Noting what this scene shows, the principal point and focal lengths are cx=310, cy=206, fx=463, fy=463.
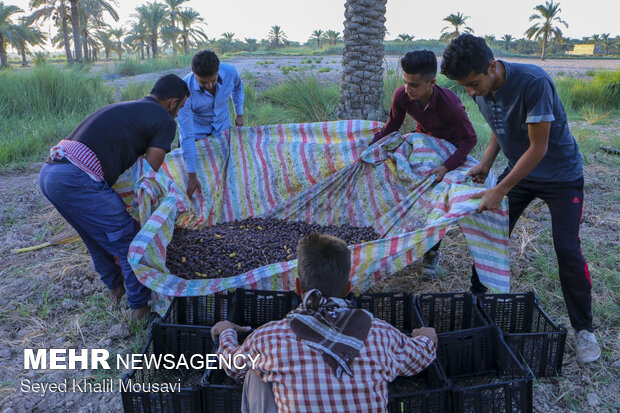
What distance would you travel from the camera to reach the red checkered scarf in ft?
4.63

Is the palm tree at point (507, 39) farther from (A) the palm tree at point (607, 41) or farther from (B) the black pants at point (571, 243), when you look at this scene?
(B) the black pants at point (571, 243)

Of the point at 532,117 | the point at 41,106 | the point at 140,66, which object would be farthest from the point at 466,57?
the point at 140,66

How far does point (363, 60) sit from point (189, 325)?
398 cm

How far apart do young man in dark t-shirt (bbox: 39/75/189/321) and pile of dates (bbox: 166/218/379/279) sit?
1.08ft

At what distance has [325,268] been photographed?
1575mm

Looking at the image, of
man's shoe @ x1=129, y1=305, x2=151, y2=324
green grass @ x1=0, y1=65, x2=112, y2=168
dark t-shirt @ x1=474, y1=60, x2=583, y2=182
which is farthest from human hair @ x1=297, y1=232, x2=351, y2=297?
green grass @ x1=0, y1=65, x2=112, y2=168

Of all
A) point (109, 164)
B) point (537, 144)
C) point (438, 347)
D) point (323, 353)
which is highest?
point (537, 144)

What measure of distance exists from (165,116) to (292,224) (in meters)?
1.33

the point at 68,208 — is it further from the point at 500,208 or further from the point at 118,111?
the point at 500,208

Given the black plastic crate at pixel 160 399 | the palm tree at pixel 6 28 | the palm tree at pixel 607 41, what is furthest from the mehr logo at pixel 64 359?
the palm tree at pixel 607 41

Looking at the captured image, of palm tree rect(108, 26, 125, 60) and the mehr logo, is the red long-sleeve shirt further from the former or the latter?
palm tree rect(108, 26, 125, 60)

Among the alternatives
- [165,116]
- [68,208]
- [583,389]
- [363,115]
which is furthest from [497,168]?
[68,208]

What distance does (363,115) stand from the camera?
213 inches

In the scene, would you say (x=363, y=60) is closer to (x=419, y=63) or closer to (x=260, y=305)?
(x=419, y=63)
